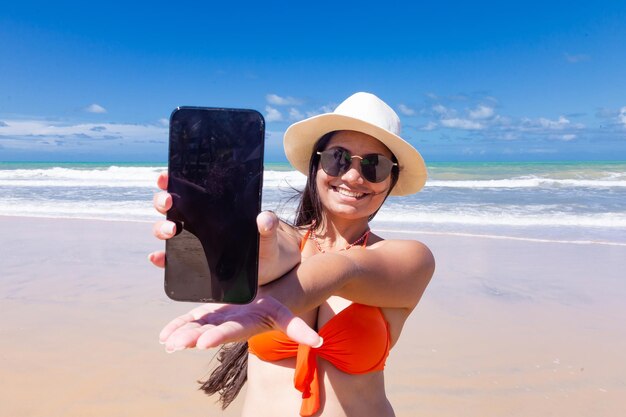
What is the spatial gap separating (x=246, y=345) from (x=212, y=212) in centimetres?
131

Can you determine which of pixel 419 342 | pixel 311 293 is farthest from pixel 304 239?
pixel 419 342

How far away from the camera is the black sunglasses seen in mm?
2109

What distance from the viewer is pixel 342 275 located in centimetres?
161

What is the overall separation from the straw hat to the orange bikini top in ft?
2.17

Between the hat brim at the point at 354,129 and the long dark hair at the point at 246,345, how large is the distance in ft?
0.14

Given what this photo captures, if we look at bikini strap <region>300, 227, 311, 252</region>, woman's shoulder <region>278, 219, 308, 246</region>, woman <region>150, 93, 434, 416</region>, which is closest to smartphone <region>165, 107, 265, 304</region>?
woman <region>150, 93, 434, 416</region>

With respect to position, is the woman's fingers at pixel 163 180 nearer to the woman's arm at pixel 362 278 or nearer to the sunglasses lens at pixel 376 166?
the woman's arm at pixel 362 278

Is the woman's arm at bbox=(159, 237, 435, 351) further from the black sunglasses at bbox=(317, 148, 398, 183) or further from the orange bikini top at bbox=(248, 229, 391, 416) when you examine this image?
the black sunglasses at bbox=(317, 148, 398, 183)

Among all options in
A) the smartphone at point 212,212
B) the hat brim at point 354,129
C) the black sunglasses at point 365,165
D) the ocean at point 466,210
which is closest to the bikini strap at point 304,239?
the black sunglasses at point 365,165

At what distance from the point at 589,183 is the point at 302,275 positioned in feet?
76.8

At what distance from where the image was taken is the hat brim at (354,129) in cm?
207

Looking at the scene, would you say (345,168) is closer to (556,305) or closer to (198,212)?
(198,212)

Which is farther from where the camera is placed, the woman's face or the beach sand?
the beach sand

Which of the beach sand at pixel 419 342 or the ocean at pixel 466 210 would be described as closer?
the beach sand at pixel 419 342
